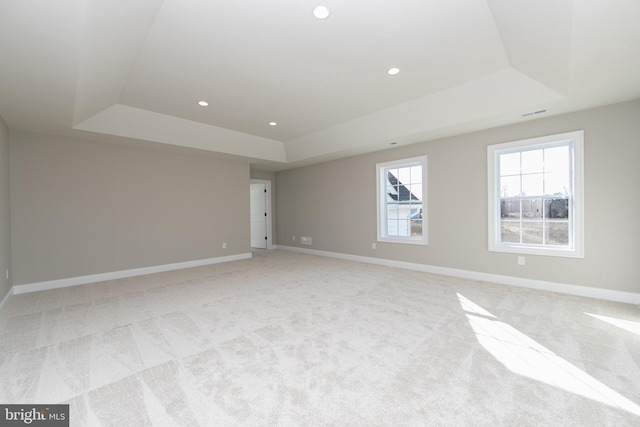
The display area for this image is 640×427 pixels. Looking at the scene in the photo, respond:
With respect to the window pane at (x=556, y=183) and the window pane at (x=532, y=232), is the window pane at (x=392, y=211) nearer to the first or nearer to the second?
the window pane at (x=532, y=232)

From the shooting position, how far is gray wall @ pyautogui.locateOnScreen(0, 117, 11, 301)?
339cm

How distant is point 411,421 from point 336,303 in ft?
6.19

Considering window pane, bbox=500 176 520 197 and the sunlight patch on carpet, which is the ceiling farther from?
the sunlight patch on carpet

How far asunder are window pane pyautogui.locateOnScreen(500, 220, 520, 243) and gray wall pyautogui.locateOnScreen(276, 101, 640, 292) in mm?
261

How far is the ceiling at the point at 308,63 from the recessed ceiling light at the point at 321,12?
0.06 m

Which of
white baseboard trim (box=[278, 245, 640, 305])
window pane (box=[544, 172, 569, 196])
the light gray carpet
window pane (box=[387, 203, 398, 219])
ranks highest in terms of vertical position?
window pane (box=[544, 172, 569, 196])

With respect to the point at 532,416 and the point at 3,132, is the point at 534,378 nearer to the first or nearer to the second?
the point at 532,416

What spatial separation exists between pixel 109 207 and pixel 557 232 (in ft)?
23.4

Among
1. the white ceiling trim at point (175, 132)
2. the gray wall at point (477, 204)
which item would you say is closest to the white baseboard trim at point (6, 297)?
the white ceiling trim at point (175, 132)

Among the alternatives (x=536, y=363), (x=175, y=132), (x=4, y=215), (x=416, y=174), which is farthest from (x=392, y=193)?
(x=4, y=215)

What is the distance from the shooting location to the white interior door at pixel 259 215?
8.05m

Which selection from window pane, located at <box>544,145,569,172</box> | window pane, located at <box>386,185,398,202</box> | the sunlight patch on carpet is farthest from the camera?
window pane, located at <box>386,185,398,202</box>

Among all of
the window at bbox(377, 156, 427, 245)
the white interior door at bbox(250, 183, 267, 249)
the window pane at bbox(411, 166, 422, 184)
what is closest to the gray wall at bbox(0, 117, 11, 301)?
the white interior door at bbox(250, 183, 267, 249)

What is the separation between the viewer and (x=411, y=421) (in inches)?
57.7
